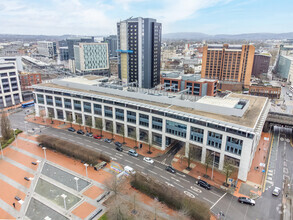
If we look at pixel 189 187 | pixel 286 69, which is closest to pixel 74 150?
pixel 189 187

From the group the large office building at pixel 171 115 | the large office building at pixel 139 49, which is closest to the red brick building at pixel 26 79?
the large office building at pixel 171 115

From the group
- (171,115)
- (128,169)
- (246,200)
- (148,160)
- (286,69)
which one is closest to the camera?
(246,200)

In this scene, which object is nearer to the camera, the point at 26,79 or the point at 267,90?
the point at 26,79

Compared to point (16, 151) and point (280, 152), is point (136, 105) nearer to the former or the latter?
point (16, 151)

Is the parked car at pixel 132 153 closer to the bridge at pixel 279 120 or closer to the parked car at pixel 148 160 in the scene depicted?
the parked car at pixel 148 160

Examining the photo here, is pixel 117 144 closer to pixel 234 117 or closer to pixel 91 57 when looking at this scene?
pixel 234 117

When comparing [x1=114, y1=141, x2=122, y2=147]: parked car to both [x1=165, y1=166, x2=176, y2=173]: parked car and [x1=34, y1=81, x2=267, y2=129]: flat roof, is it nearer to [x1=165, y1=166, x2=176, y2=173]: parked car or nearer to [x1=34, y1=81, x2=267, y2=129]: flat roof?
[x1=34, y1=81, x2=267, y2=129]: flat roof
